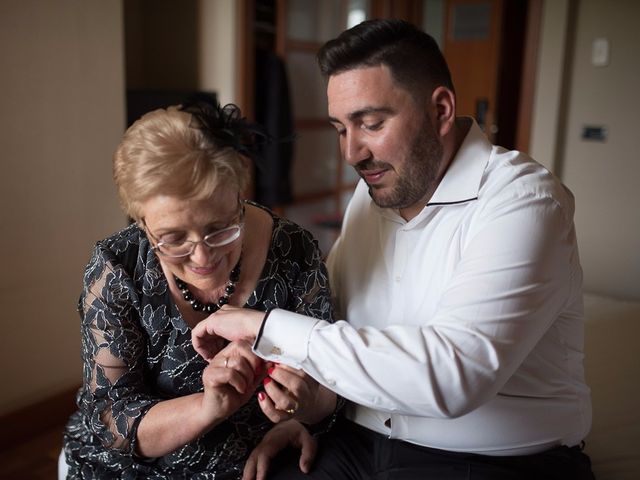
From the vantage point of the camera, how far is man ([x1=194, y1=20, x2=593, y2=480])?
1032 millimetres

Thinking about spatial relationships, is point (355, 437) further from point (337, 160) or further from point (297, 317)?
Result: point (337, 160)

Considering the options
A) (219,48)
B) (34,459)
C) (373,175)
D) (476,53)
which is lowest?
(34,459)

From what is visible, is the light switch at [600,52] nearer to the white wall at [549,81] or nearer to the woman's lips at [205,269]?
the white wall at [549,81]

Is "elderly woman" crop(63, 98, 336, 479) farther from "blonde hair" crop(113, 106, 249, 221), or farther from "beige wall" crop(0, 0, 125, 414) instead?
"beige wall" crop(0, 0, 125, 414)

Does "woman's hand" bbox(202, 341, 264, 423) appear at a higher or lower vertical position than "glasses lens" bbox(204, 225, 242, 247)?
lower

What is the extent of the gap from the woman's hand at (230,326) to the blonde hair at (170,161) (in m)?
0.23

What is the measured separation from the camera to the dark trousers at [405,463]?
1.25 m


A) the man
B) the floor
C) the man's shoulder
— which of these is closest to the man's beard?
the man

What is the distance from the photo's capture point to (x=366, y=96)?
4.41 feet

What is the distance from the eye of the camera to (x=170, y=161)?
1119 mm

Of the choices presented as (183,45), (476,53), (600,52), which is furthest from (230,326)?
(476,53)

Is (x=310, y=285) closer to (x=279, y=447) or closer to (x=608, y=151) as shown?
(x=279, y=447)

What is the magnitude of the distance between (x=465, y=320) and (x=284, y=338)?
0.31m

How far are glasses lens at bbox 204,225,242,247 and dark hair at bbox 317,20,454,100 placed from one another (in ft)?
1.47
